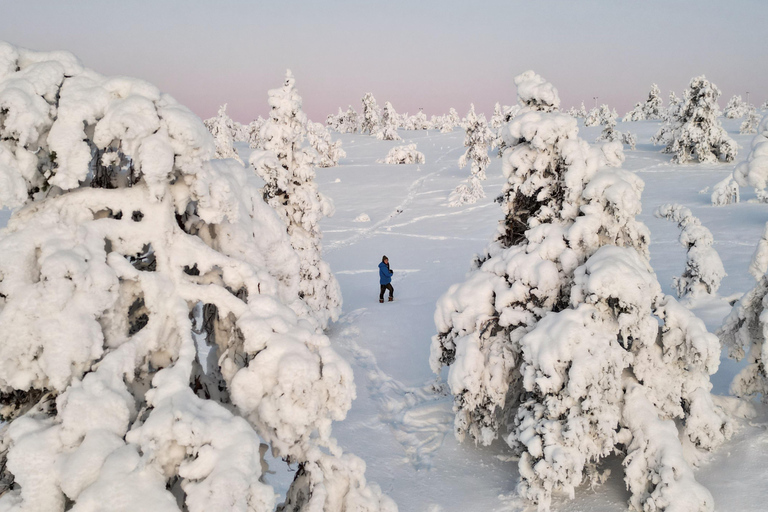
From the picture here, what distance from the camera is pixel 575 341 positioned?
6.04m

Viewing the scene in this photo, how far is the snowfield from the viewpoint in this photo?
20.8 ft

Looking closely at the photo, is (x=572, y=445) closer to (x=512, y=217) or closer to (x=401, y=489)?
(x=401, y=489)

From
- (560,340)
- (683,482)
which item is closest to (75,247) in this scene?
(560,340)

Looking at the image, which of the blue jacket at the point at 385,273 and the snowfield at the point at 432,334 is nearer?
the snowfield at the point at 432,334

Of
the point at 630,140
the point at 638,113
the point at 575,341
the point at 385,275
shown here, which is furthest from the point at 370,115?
the point at 575,341

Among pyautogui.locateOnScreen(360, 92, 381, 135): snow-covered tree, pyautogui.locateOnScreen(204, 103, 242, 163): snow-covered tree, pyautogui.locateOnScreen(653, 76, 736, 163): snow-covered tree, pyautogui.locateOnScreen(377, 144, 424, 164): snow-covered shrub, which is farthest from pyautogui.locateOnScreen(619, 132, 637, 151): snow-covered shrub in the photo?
pyautogui.locateOnScreen(360, 92, 381, 135): snow-covered tree

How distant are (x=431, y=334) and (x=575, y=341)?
21.9 feet

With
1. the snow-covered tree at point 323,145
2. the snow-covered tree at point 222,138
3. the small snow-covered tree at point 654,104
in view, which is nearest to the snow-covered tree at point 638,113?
the small snow-covered tree at point 654,104

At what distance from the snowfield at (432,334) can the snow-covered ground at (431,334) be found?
25 millimetres

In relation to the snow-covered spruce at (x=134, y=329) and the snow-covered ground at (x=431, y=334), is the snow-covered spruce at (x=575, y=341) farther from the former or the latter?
the snow-covered spruce at (x=134, y=329)

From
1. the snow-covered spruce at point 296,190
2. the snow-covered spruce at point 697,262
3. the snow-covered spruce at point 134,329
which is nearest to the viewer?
the snow-covered spruce at point 134,329

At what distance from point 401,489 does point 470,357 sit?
6.45ft

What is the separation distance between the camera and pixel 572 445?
589 cm

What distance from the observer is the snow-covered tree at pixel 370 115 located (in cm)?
8844
